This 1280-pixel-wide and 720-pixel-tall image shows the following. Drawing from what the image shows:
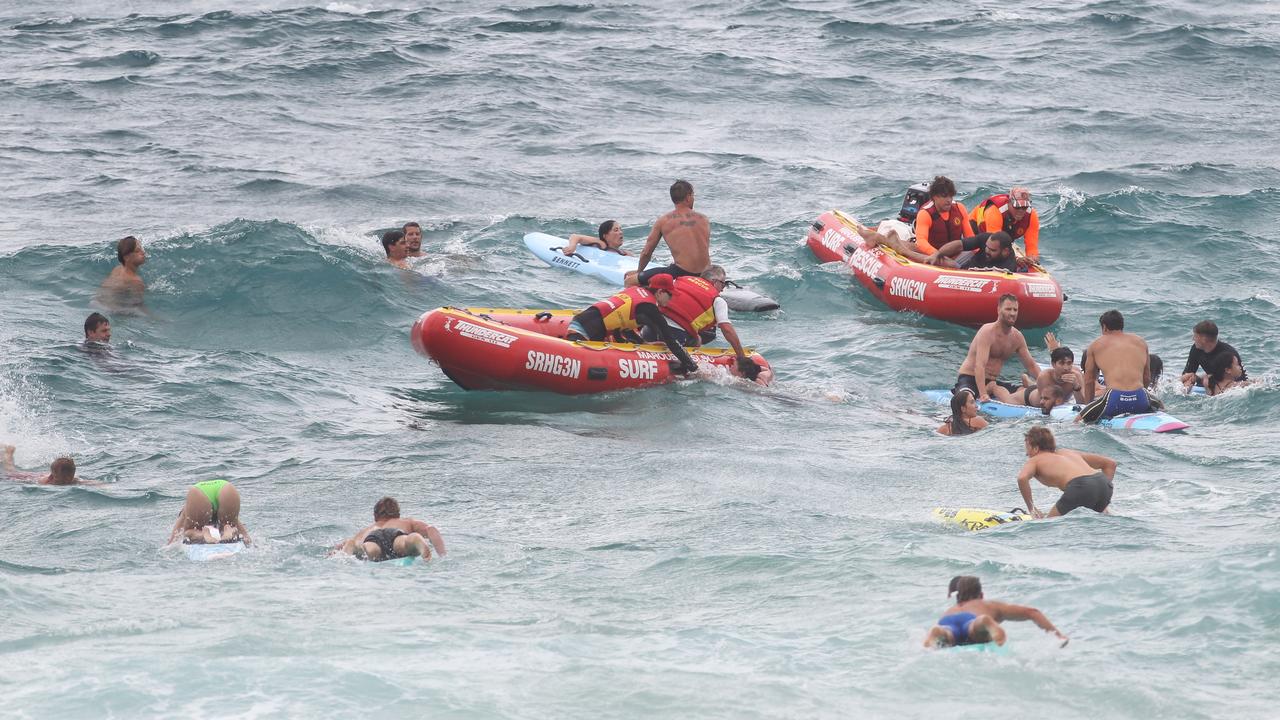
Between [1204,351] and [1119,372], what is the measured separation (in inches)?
58.4

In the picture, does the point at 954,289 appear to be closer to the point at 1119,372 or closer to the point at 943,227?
the point at 943,227

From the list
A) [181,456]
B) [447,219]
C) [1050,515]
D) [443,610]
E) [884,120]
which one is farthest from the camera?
[884,120]

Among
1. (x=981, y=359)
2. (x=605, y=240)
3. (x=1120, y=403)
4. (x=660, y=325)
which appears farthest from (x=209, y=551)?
(x=605, y=240)

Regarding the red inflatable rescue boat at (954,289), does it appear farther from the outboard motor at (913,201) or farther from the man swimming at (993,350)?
the man swimming at (993,350)

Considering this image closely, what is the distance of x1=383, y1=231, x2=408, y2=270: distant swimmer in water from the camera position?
1691 centimetres

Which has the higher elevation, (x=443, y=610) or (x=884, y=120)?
(x=884, y=120)

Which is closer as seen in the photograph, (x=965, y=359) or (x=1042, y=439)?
(x=1042, y=439)

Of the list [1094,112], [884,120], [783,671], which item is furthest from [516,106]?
[783,671]

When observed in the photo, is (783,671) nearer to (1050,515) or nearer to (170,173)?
(1050,515)

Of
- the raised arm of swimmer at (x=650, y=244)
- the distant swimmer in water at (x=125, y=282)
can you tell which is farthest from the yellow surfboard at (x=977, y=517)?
the distant swimmer in water at (x=125, y=282)

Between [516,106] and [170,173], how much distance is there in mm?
6882

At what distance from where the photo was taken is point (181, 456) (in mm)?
11383

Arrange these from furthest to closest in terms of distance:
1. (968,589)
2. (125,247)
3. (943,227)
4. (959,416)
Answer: (943,227)
(125,247)
(959,416)
(968,589)

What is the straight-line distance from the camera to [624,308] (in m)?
13.3
